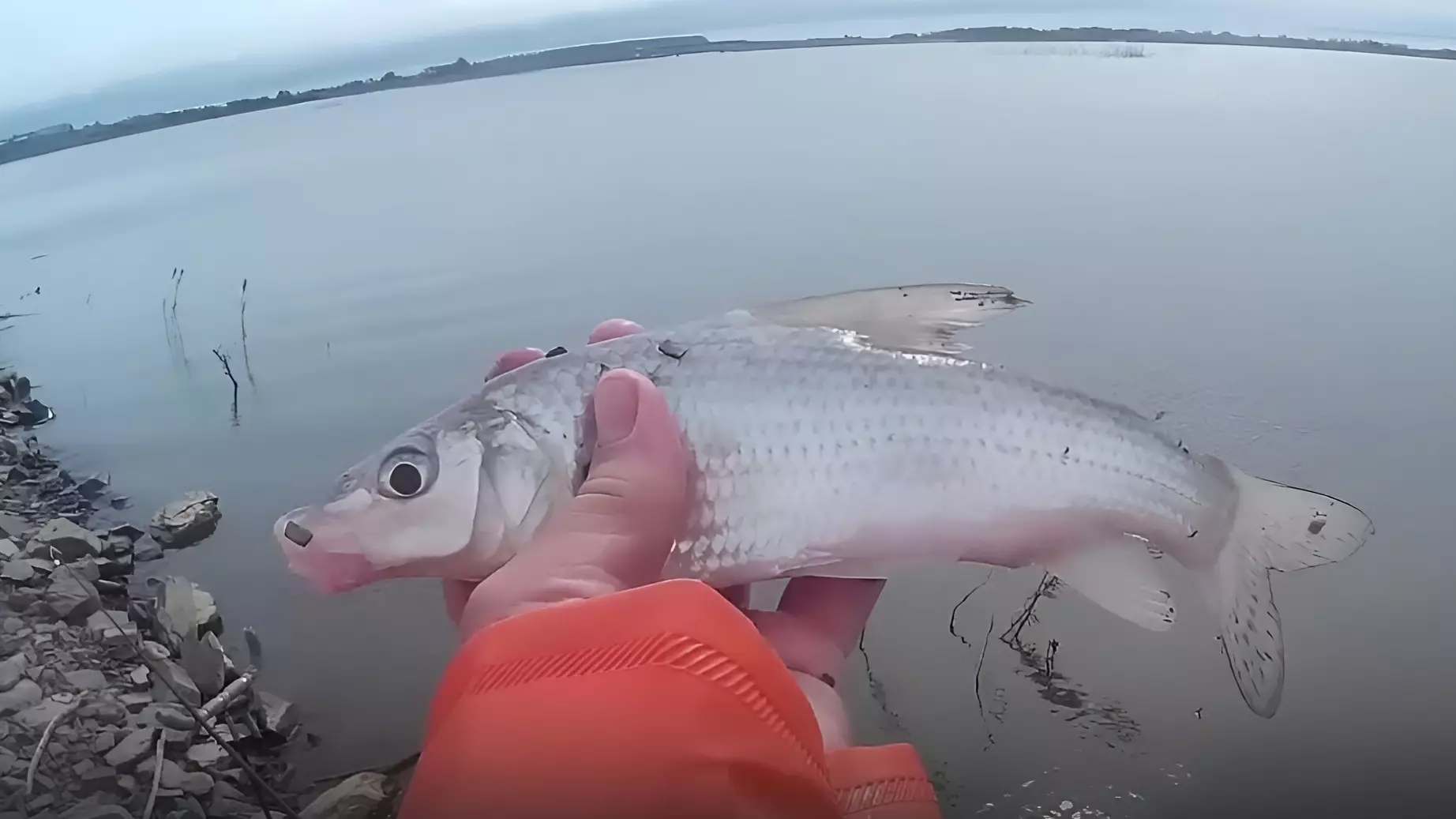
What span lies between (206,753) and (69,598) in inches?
9.1

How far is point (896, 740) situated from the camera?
0.85m

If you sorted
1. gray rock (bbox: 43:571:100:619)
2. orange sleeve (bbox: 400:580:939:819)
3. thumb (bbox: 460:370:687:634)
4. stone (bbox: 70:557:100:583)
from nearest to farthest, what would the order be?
orange sleeve (bbox: 400:580:939:819) → thumb (bbox: 460:370:687:634) → gray rock (bbox: 43:571:100:619) → stone (bbox: 70:557:100:583)

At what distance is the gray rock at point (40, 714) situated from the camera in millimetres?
714

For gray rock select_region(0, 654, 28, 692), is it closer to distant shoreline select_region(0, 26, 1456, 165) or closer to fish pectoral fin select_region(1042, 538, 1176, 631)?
distant shoreline select_region(0, 26, 1456, 165)

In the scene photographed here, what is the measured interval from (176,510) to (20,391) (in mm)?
293

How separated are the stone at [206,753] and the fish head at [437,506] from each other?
32cm

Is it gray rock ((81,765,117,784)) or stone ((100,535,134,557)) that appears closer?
gray rock ((81,765,117,784))

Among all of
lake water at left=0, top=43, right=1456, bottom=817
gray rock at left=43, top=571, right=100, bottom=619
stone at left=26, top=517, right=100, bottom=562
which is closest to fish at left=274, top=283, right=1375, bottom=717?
lake water at left=0, top=43, right=1456, bottom=817

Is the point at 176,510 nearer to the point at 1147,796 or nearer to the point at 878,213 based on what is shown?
the point at 878,213

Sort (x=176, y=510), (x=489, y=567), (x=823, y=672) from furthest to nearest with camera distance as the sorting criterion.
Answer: (x=176, y=510) < (x=823, y=672) < (x=489, y=567)

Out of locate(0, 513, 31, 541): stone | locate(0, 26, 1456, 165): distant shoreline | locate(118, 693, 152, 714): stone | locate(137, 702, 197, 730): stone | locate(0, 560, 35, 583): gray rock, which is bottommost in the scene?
locate(137, 702, 197, 730): stone

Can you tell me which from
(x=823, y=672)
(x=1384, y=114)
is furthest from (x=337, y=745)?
(x=1384, y=114)

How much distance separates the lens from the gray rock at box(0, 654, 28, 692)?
0.73 meters

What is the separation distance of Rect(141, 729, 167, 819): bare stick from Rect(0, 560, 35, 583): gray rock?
0.77 feet
